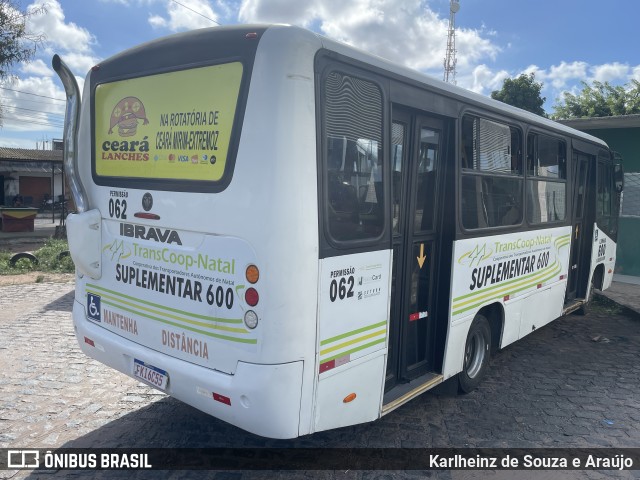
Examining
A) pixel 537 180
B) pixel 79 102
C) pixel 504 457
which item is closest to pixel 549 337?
pixel 537 180

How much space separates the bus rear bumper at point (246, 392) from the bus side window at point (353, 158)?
0.96m

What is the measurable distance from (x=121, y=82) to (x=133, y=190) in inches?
35.5

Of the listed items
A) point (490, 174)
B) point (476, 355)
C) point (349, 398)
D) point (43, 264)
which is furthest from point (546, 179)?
point (43, 264)

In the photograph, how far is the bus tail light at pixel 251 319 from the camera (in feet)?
10.4

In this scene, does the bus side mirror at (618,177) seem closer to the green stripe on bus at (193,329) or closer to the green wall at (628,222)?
the green wall at (628,222)

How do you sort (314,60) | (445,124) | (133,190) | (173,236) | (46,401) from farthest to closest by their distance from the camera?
1. (46,401)
2. (445,124)
3. (133,190)
4. (173,236)
5. (314,60)

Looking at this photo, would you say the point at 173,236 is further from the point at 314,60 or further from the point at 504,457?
the point at 504,457

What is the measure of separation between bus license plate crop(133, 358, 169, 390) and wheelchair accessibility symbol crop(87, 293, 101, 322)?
2.25 feet

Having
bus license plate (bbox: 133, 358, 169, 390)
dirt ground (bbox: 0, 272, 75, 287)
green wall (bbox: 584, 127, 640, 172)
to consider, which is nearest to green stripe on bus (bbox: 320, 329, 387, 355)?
bus license plate (bbox: 133, 358, 169, 390)

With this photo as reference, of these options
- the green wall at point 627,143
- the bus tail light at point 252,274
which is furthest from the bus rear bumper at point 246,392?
the green wall at point 627,143

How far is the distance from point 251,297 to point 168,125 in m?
1.45

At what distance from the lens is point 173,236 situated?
3.70 metres

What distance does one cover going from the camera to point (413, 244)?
4359 mm

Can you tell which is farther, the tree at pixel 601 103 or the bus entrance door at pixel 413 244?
the tree at pixel 601 103
